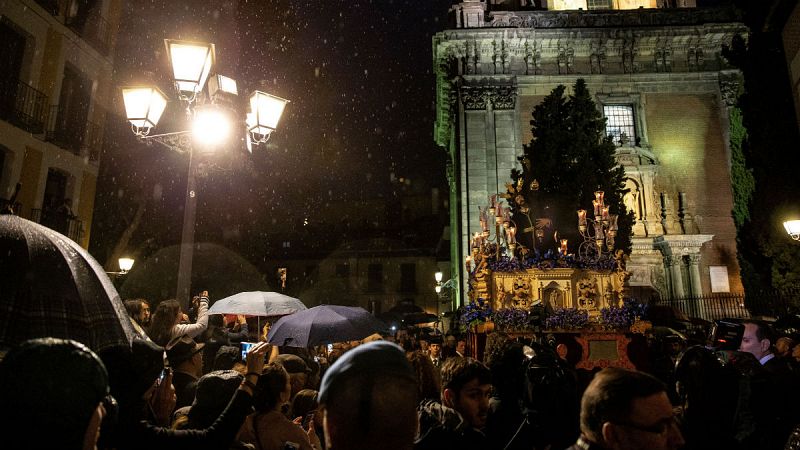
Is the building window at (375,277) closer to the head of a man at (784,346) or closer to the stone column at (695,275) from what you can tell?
the stone column at (695,275)

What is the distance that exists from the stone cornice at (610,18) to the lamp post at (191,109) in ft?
69.1

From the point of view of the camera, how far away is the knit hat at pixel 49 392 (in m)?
1.48

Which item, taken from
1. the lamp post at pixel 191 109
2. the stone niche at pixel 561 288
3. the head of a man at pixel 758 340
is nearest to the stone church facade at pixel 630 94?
the stone niche at pixel 561 288

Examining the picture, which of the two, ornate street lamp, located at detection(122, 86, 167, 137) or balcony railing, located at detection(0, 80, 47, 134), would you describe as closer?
ornate street lamp, located at detection(122, 86, 167, 137)

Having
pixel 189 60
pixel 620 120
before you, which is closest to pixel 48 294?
pixel 189 60

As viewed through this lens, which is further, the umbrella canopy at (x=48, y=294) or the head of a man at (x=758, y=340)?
the head of a man at (x=758, y=340)

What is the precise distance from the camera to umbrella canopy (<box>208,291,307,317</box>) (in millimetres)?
8227

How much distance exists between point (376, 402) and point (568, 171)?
20.0 metres

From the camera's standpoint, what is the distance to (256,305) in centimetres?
837

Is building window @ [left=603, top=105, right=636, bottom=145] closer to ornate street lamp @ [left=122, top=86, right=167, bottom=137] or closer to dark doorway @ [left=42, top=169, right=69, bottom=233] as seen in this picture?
ornate street lamp @ [left=122, top=86, right=167, bottom=137]

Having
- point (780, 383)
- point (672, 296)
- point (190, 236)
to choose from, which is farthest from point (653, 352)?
point (672, 296)

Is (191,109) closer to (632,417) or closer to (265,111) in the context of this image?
(265,111)

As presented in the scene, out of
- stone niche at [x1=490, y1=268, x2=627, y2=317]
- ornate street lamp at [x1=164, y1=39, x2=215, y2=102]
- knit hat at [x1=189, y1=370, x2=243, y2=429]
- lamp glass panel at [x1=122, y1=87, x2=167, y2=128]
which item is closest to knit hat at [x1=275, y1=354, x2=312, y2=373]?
knit hat at [x1=189, y1=370, x2=243, y2=429]

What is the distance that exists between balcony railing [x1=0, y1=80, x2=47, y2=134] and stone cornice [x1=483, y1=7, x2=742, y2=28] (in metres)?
19.9
